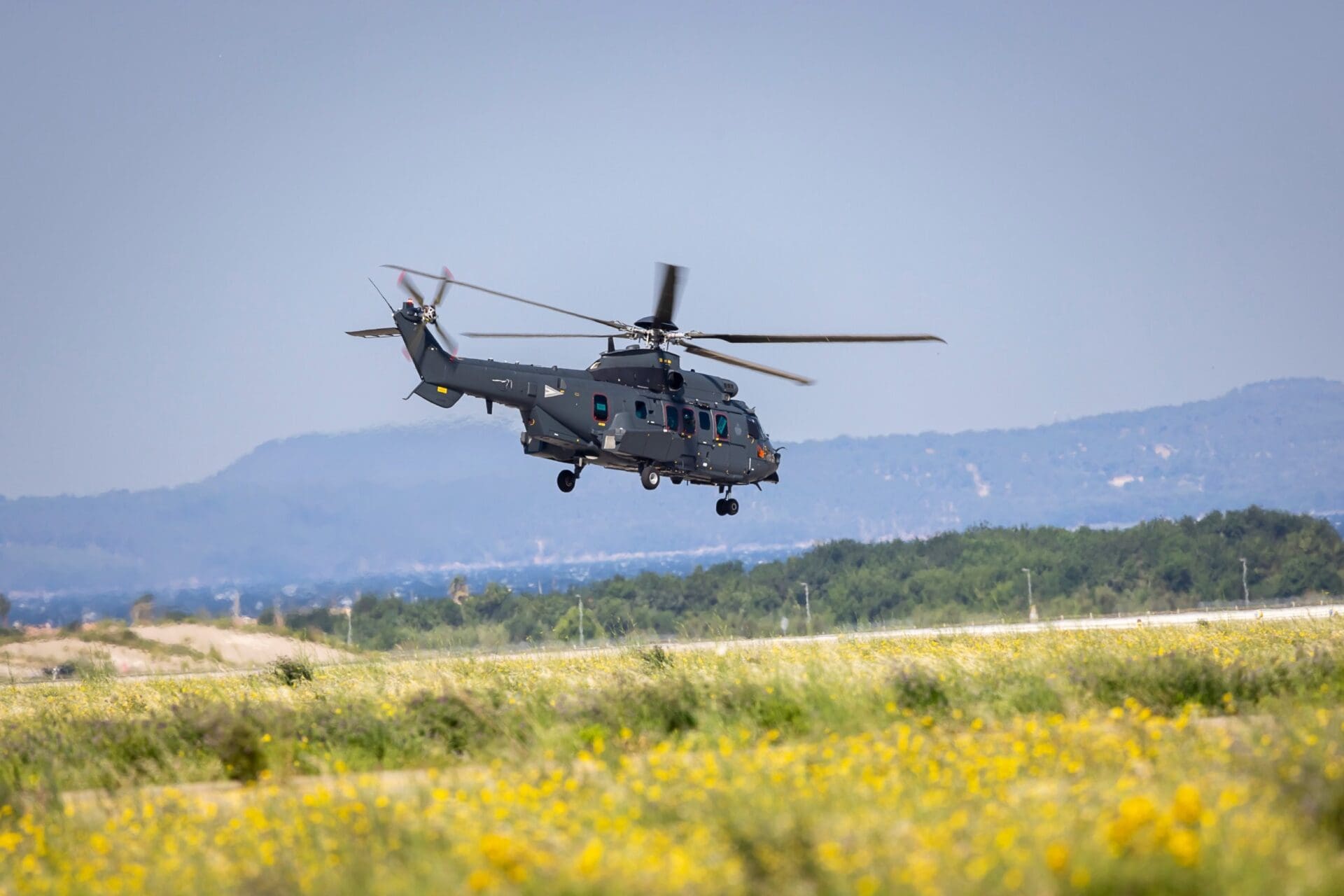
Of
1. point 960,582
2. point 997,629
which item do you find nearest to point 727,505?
point 997,629

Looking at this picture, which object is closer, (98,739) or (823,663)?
(98,739)

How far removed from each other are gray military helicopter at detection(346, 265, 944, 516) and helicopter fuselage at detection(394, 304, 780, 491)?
0.02m

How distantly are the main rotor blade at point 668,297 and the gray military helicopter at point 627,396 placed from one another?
0.8 inches

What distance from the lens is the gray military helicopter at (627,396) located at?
28203 mm

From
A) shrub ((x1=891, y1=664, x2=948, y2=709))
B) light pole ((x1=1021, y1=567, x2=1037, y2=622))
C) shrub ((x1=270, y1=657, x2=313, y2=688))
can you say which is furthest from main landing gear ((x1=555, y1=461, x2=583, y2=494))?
light pole ((x1=1021, y1=567, x2=1037, y2=622))

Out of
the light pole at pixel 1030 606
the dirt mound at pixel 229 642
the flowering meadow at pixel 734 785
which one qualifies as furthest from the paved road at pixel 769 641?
the light pole at pixel 1030 606

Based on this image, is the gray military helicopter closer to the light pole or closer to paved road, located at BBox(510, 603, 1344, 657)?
paved road, located at BBox(510, 603, 1344, 657)

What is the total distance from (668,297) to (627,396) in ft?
7.09

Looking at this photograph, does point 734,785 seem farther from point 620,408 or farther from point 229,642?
point 229,642

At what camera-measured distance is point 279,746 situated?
15.5m

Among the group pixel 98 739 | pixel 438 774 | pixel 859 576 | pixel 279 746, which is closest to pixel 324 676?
pixel 98 739

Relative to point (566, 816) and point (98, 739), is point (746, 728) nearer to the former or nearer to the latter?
point (566, 816)

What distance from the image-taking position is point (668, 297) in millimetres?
31250

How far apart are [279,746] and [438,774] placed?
288cm
